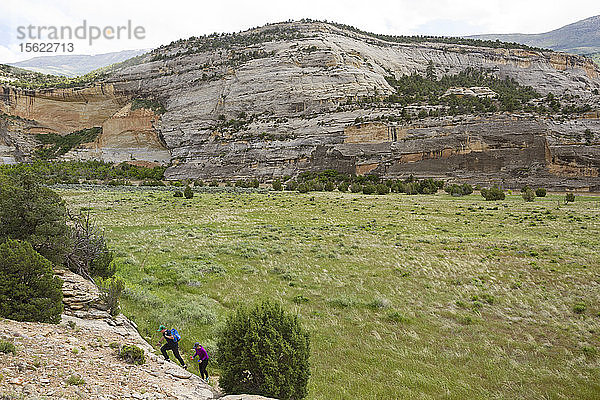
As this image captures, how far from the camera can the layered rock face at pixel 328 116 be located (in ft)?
A: 165

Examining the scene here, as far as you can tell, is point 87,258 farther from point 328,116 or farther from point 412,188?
point 328,116

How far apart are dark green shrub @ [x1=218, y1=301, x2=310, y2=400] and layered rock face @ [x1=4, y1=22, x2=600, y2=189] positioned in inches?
2021

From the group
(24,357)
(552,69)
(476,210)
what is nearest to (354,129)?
(476,210)

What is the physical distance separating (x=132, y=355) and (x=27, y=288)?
2.59 meters

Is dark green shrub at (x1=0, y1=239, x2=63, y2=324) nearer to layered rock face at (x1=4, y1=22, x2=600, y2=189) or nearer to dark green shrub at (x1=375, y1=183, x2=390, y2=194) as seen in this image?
dark green shrub at (x1=375, y1=183, x2=390, y2=194)

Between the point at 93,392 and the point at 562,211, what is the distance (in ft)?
112

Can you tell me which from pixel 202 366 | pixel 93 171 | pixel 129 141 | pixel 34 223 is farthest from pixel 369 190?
pixel 129 141

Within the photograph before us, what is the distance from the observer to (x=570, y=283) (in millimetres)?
12883

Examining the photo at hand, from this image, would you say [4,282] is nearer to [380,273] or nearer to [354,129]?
[380,273]

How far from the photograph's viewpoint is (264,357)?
5719 mm

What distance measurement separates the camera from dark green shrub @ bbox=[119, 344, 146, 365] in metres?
6.12

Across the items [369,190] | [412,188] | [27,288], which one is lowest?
[369,190]

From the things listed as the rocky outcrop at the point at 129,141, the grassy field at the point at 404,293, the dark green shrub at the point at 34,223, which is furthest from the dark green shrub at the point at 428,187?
the rocky outcrop at the point at 129,141

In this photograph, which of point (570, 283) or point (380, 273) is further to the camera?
point (380, 273)
